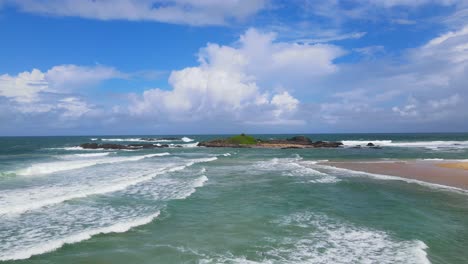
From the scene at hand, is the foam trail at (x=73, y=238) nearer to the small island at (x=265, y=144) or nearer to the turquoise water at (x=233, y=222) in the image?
the turquoise water at (x=233, y=222)

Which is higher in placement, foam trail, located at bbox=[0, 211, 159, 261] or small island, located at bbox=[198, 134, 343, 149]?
small island, located at bbox=[198, 134, 343, 149]

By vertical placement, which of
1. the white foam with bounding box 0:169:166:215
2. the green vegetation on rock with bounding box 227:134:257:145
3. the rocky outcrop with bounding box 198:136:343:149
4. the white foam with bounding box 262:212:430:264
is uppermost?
the green vegetation on rock with bounding box 227:134:257:145

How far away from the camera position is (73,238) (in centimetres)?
1067

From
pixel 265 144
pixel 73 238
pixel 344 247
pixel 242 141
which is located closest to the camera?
pixel 344 247

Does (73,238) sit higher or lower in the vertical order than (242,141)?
lower

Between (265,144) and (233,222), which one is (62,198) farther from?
(265,144)

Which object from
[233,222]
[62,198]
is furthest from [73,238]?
[62,198]

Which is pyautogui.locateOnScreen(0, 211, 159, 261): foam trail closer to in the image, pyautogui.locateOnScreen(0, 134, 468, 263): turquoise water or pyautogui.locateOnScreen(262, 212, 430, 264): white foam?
pyautogui.locateOnScreen(0, 134, 468, 263): turquoise water

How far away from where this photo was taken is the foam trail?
932 cm

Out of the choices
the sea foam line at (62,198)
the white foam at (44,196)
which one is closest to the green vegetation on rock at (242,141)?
the sea foam line at (62,198)

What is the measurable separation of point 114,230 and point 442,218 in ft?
36.8

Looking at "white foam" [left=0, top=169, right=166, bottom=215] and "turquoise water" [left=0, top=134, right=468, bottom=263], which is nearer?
"turquoise water" [left=0, top=134, right=468, bottom=263]

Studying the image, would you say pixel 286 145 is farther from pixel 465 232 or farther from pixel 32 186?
pixel 465 232

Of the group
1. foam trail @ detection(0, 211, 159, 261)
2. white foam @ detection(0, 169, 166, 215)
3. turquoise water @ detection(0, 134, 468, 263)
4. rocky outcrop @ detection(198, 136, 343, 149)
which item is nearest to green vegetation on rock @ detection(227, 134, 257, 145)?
rocky outcrop @ detection(198, 136, 343, 149)
